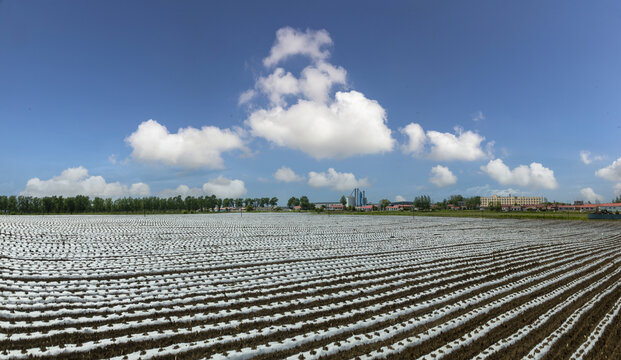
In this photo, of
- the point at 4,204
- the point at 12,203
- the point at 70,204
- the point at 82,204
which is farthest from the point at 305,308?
the point at 4,204

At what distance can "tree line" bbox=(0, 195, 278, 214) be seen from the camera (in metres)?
103

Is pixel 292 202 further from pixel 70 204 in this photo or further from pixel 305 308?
pixel 305 308

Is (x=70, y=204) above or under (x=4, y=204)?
above

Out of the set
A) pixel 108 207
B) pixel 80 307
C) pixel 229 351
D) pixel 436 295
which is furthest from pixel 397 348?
pixel 108 207

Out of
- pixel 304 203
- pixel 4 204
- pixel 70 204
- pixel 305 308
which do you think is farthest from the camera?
pixel 304 203

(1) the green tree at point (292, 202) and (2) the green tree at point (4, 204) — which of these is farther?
(1) the green tree at point (292, 202)

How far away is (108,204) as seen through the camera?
12294cm

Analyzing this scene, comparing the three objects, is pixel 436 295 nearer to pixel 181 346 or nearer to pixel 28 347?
pixel 181 346

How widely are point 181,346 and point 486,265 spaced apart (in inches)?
466

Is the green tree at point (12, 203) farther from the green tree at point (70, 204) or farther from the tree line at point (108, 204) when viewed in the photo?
the green tree at point (70, 204)

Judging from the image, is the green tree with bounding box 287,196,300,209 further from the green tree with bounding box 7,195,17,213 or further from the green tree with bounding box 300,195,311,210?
the green tree with bounding box 7,195,17,213

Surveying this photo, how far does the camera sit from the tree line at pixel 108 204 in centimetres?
10275

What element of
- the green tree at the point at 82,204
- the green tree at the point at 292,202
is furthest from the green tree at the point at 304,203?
the green tree at the point at 82,204

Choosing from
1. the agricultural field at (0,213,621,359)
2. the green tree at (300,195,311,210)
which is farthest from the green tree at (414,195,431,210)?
the agricultural field at (0,213,621,359)
